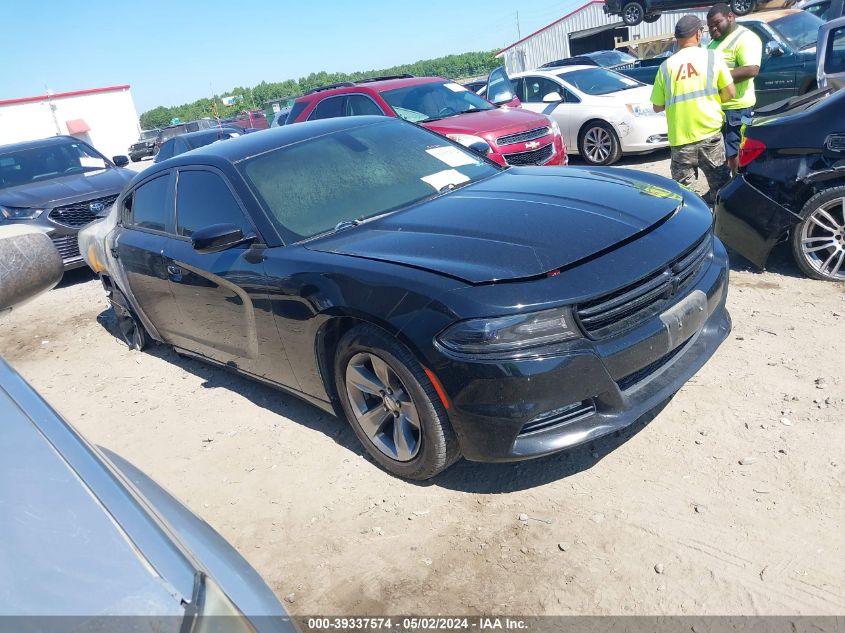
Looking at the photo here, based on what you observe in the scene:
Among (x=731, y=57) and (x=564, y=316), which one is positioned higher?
(x=731, y=57)

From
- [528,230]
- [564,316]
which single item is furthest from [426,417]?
[528,230]

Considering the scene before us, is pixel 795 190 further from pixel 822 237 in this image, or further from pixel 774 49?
pixel 774 49

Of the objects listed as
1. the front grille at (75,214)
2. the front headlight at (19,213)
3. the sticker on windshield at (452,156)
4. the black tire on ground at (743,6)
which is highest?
the black tire on ground at (743,6)

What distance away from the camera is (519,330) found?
8.79 ft

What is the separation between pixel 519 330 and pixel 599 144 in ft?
27.5

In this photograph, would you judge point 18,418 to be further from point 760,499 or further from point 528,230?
point 760,499

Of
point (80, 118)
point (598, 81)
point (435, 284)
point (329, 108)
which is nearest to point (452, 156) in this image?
point (435, 284)

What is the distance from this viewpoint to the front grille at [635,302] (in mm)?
2736

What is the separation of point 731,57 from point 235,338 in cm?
546

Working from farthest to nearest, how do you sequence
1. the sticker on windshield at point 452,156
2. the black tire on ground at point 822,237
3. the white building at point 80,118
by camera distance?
1. the white building at point 80,118
2. the black tire on ground at point 822,237
3. the sticker on windshield at point 452,156

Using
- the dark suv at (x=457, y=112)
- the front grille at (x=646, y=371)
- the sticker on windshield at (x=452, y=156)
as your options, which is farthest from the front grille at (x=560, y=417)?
the dark suv at (x=457, y=112)

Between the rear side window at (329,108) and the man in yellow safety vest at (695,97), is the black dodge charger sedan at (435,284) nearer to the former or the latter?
the man in yellow safety vest at (695,97)

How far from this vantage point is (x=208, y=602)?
128 cm

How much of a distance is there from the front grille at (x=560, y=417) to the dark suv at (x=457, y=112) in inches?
218
